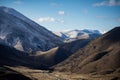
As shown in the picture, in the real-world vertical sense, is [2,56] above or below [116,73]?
above

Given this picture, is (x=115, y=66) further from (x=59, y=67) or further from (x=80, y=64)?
(x=59, y=67)

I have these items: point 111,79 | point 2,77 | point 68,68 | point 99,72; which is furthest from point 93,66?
point 2,77

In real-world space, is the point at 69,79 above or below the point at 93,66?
below

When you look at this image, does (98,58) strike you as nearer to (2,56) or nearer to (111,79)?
(111,79)

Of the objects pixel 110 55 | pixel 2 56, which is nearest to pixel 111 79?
pixel 110 55

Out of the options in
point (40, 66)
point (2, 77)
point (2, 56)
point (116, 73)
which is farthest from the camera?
point (40, 66)

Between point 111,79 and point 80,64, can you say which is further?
point 80,64

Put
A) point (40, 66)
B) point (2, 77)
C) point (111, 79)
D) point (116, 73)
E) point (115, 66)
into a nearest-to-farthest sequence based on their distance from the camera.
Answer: point (2, 77) < point (111, 79) < point (116, 73) < point (115, 66) < point (40, 66)

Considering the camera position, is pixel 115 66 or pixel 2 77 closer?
pixel 2 77

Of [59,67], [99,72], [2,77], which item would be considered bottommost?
[2,77]
